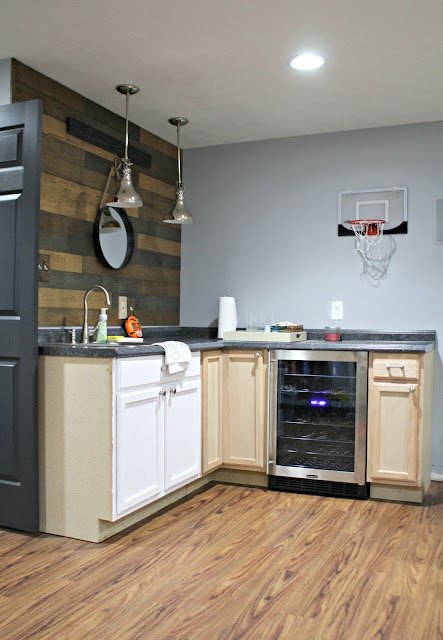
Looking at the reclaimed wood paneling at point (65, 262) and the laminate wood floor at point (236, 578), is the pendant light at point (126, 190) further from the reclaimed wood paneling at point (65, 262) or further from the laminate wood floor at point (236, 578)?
the laminate wood floor at point (236, 578)

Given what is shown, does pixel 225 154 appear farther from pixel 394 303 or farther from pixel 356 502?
pixel 356 502

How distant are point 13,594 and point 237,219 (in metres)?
2.96

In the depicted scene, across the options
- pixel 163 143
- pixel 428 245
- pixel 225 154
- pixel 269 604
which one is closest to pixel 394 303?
pixel 428 245

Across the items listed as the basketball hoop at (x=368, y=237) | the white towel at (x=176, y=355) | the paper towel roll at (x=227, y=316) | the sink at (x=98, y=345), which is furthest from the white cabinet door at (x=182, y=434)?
the basketball hoop at (x=368, y=237)

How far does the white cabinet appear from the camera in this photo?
2785 mm

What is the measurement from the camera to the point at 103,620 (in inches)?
81.0

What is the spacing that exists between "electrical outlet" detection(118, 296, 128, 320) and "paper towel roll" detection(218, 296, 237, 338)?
0.71 metres

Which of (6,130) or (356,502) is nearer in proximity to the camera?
(6,130)

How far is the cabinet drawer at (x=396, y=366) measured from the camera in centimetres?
338

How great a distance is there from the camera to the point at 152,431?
303cm

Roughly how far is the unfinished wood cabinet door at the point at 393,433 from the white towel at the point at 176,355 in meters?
1.06

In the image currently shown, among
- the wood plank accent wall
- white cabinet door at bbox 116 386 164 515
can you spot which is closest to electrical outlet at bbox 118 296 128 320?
the wood plank accent wall

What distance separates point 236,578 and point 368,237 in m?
2.45

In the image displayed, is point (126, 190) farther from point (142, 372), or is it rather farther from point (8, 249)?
point (142, 372)
